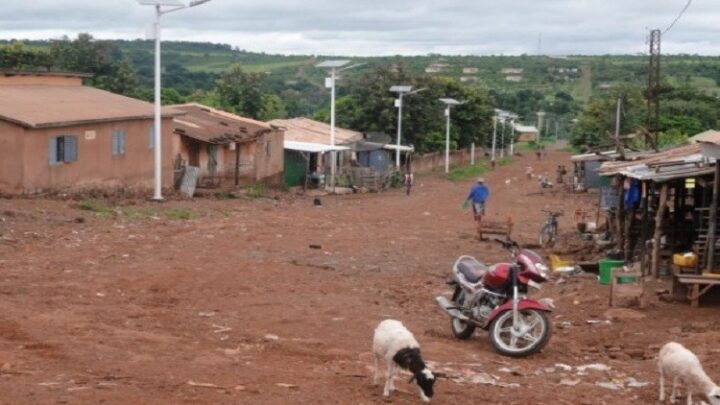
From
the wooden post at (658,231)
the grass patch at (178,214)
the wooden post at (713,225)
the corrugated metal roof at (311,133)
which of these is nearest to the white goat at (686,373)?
the wooden post at (713,225)

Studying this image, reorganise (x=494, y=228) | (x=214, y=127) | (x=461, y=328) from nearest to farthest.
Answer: (x=461, y=328)
(x=494, y=228)
(x=214, y=127)

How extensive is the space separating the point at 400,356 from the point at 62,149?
21434 mm

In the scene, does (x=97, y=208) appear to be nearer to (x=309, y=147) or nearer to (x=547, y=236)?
(x=547, y=236)

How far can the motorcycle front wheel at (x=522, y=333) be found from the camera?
11086 millimetres

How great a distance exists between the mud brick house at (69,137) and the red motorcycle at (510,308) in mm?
17821

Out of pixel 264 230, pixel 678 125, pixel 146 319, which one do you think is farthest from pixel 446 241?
pixel 678 125

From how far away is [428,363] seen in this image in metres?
10.4

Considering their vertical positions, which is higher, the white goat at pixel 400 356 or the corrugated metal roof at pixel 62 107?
the corrugated metal roof at pixel 62 107

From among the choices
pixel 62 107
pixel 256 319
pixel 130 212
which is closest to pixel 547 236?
pixel 130 212

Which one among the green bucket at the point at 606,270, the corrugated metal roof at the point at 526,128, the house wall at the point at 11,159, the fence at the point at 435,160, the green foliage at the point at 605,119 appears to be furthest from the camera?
the corrugated metal roof at the point at 526,128

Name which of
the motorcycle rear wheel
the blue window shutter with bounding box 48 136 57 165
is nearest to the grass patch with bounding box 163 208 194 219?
the blue window shutter with bounding box 48 136 57 165

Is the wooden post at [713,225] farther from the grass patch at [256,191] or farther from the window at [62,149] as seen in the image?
the grass patch at [256,191]

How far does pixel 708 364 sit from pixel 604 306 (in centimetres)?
389

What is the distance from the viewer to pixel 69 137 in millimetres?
28625
